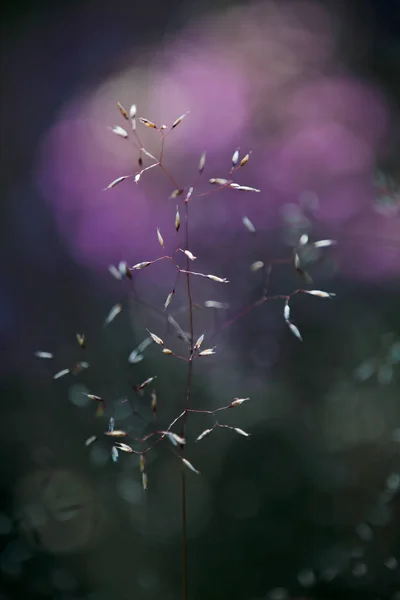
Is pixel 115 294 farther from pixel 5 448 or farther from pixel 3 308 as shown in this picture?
pixel 5 448

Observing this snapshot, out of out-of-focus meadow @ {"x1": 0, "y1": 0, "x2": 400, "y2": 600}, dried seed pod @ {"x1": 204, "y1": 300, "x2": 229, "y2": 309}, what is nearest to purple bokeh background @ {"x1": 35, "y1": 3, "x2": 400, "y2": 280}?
out-of-focus meadow @ {"x1": 0, "y1": 0, "x2": 400, "y2": 600}

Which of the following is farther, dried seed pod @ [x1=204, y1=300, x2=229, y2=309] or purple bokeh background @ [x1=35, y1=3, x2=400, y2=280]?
purple bokeh background @ [x1=35, y1=3, x2=400, y2=280]

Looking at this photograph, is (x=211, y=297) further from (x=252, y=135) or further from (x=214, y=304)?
(x=252, y=135)

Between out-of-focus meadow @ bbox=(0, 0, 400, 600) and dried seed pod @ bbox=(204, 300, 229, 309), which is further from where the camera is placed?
out-of-focus meadow @ bbox=(0, 0, 400, 600)

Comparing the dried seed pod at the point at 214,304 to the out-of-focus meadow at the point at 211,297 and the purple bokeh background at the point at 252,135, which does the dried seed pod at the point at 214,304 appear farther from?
the purple bokeh background at the point at 252,135

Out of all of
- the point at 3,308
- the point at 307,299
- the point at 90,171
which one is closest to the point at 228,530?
the point at 307,299

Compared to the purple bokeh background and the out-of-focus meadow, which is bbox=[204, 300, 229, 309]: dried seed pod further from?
the purple bokeh background

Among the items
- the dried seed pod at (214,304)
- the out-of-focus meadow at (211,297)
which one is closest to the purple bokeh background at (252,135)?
the out-of-focus meadow at (211,297)

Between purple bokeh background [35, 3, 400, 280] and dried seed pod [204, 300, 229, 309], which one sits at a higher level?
purple bokeh background [35, 3, 400, 280]
